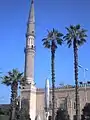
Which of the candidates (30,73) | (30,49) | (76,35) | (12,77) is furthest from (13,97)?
(30,49)

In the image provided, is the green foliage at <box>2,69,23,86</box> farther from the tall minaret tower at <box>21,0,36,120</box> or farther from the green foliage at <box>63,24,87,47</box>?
the tall minaret tower at <box>21,0,36,120</box>

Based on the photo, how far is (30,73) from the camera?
90.9 m

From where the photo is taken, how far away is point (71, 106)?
8975 cm

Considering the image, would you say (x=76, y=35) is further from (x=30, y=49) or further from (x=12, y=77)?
(x=30, y=49)

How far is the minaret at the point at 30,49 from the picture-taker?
299 ft

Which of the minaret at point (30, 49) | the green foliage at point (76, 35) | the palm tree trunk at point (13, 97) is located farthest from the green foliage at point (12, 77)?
the minaret at point (30, 49)

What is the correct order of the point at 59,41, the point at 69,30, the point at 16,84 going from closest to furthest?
the point at 69,30 < the point at 59,41 < the point at 16,84

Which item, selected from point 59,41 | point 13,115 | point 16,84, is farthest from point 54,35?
point 13,115

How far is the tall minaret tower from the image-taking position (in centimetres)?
9088

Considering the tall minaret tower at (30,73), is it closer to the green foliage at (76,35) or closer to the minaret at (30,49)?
the minaret at (30,49)

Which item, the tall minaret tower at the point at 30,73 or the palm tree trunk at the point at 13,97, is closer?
the palm tree trunk at the point at 13,97

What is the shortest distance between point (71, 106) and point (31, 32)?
2438 centimetres

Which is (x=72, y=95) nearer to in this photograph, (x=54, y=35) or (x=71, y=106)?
(x=71, y=106)

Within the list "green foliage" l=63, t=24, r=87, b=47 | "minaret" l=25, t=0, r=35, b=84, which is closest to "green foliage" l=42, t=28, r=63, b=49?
"green foliage" l=63, t=24, r=87, b=47
